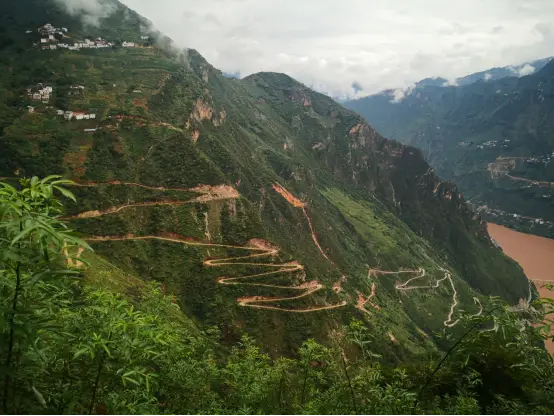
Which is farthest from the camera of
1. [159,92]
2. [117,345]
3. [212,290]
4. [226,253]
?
[159,92]

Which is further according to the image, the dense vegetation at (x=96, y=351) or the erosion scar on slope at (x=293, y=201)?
the erosion scar on slope at (x=293, y=201)

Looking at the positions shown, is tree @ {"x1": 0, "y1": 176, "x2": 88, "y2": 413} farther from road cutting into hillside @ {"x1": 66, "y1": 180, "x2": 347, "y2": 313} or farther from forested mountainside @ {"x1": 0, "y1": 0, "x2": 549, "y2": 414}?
road cutting into hillside @ {"x1": 66, "y1": 180, "x2": 347, "y2": 313}

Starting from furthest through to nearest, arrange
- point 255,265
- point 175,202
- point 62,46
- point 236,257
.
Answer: point 62,46 → point 175,202 → point 236,257 → point 255,265

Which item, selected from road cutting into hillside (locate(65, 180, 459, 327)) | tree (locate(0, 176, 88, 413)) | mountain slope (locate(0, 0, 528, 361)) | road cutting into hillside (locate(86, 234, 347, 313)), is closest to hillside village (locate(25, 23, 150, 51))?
mountain slope (locate(0, 0, 528, 361))

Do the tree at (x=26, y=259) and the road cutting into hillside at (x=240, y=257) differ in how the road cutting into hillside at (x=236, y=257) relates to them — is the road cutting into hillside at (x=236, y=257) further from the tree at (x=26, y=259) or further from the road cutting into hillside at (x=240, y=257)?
the tree at (x=26, y=259)

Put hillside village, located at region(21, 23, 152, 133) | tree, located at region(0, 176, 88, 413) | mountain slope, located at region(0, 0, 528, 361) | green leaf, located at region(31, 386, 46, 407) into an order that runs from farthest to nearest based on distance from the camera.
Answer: hillside village, located at region(21, 23, 152, 133) → mountain slope, located at region(0, 0, 528, 361) → green leaf, located at region(31, 386, 46, 407) → tree, located at region(0, 176, 88, 413)

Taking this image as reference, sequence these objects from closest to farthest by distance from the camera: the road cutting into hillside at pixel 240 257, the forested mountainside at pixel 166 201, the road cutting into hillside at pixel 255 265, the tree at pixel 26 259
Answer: the tree at pixel 26 259 < the forested mountainside at pixel 166 201 < the road cutting into hillside at pixel 255 265 < the road cutting into hillside at pixel 240 257

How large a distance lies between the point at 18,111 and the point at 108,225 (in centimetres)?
3926

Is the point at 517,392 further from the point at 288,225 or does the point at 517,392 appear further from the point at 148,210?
the point at 288,225

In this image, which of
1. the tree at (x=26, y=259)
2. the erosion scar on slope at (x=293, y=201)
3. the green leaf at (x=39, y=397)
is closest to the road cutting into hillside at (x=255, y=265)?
the erosion scar on slope at (x=293, y=201)

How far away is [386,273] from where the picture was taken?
166125mm

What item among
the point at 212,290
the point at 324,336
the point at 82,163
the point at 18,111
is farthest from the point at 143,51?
the point at 324,336

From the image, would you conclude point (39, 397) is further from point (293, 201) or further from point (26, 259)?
point (293, 201)

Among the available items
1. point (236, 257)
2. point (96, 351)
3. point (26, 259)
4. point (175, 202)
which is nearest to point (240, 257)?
point (236, 257)
